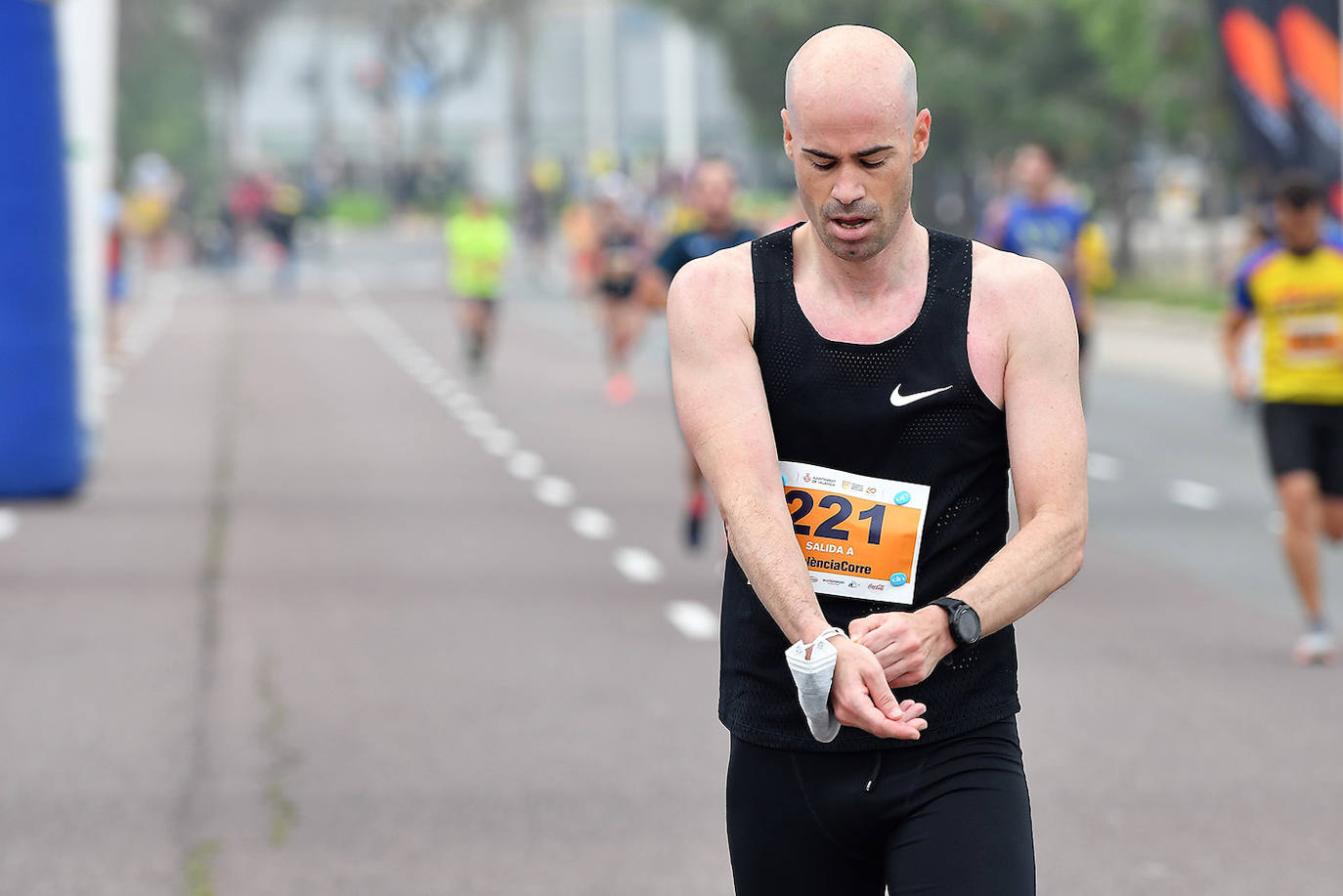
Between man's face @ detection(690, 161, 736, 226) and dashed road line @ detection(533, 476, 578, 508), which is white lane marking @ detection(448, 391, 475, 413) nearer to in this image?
dashed road line @ detection(533, 476, 578, 508)

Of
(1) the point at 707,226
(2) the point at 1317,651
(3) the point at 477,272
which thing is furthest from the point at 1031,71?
(2) the point at 1317,651

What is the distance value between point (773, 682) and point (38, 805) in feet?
13.7

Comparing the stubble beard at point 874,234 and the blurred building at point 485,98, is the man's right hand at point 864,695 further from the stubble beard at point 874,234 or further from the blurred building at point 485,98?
the blurred building at point 485,98

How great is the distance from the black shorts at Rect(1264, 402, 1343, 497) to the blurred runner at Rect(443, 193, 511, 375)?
16.7 m

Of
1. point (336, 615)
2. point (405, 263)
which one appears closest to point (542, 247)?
point (405, 263)

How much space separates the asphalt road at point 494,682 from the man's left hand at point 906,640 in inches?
122

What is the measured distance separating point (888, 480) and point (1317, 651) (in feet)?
21.5

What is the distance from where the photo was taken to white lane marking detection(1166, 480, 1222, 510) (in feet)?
48.3

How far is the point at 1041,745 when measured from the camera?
7.91m

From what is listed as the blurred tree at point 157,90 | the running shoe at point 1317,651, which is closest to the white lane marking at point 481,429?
the running shoe at point 1317,651

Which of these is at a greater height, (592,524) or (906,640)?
(906,640)

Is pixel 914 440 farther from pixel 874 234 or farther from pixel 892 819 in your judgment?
pixel 892 819

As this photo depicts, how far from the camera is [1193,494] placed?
15242 mm

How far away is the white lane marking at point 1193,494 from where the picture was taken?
1473 centimetres
